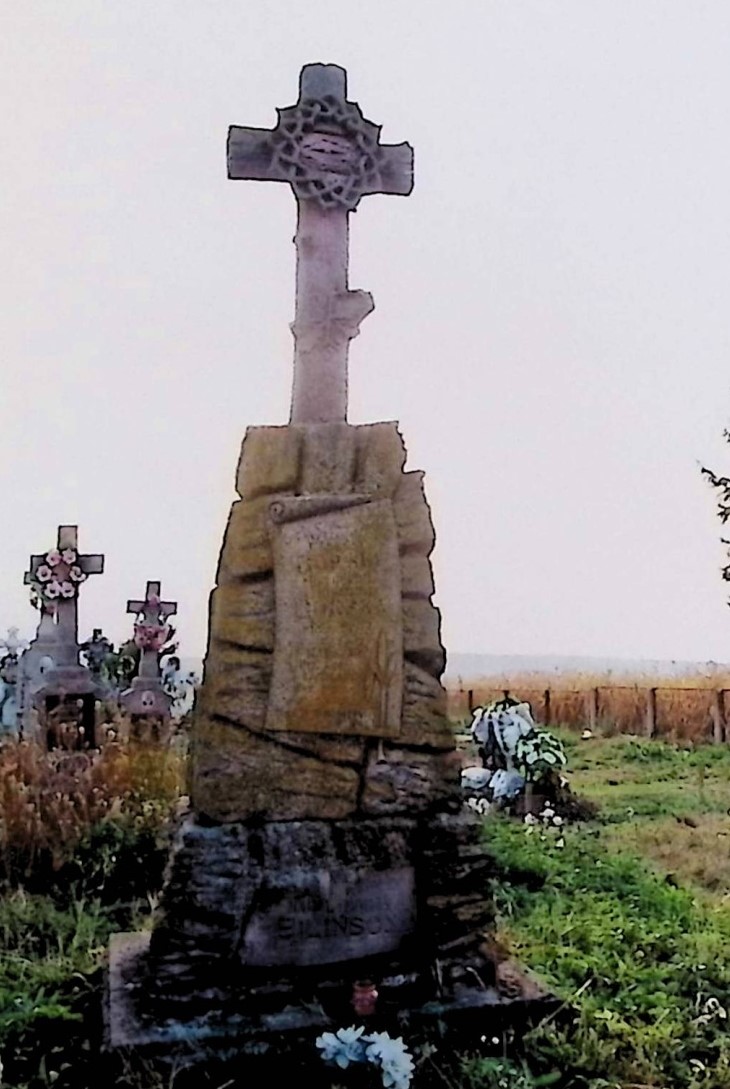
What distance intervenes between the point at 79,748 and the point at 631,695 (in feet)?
31.8

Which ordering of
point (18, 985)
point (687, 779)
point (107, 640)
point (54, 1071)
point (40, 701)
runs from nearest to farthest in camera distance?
1. point (54, 1071)
2. point (18, 985)
3. point (40, 701)
4. point (687, 779)
5. point (107, 640)

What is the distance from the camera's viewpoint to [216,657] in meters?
4.02

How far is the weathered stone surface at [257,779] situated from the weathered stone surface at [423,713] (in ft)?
1.04

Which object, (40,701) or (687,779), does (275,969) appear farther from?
(687,779)

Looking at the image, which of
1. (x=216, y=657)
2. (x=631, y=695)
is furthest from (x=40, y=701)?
(x=631, y=695)

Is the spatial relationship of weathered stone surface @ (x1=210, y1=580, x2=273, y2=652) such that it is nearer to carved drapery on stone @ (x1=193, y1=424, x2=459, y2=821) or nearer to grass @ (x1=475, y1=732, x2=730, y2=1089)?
carved drapery on stone @ (x1=193, y1=424, x2=459, y2=821)

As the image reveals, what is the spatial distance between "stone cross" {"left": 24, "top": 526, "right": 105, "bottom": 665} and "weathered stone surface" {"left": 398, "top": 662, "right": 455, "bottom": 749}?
23.3 ft

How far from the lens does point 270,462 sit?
4.09 metres

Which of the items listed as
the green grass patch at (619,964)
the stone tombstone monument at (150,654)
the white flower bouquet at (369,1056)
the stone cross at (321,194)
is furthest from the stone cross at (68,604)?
the white flower bouquet at (369,1056)

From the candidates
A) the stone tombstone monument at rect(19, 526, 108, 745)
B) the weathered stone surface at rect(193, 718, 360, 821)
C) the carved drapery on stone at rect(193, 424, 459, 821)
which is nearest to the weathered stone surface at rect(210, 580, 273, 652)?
the carved drapery on stone at rect(193, 424, 459, 821)

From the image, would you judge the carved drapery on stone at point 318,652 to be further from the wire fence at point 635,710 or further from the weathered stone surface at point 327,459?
the wire fence at point 635,710

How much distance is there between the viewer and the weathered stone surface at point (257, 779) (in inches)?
154

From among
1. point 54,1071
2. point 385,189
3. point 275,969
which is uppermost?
point 385,189

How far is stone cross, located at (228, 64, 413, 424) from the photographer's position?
458 cm
